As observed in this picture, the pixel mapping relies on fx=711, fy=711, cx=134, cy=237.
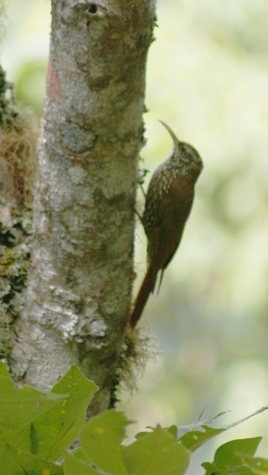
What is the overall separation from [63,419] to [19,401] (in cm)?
15

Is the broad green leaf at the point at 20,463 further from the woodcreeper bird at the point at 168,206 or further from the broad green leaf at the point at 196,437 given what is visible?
the woodcreeper bird at the point at 168,206

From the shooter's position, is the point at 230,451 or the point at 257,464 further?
the point at 230,451

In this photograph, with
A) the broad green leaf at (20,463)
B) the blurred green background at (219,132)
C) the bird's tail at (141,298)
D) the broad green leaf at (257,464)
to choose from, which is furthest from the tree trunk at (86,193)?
the blurred green background at (219,132)

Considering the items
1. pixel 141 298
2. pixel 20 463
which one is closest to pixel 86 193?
pixel 141 298

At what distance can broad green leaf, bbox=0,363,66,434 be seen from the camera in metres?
0.84

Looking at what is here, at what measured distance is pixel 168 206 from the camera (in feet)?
11.1

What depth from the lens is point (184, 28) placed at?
13.8 ft

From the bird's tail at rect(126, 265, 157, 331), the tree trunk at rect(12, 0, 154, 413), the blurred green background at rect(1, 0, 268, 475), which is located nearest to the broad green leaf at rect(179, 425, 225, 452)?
the tree trunk at rect(12, 0, 154, 413)

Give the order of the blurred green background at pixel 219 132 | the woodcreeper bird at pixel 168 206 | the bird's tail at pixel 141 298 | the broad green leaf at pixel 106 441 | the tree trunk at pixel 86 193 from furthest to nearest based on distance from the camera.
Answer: the blurred green background at pixel 219 132 < the woodcreeper bird at pixel 168 206 < the bird's tail at pixel 141 298 < the tree trunk at pixel 86 193 < the broad green leaf at pixel 106 441

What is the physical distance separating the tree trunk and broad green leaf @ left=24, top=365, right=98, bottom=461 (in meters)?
0.96

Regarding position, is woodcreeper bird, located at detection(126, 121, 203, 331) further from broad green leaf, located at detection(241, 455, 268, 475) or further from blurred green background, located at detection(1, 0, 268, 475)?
broad green leaf, located at detection(241, 455, 268, 475)

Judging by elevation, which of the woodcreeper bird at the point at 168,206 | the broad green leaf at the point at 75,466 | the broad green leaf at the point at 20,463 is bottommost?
the broad green leaf at the point at 20,463

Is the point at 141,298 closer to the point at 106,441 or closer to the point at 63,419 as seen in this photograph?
the point at 63,419

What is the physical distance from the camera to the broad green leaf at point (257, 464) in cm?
81
